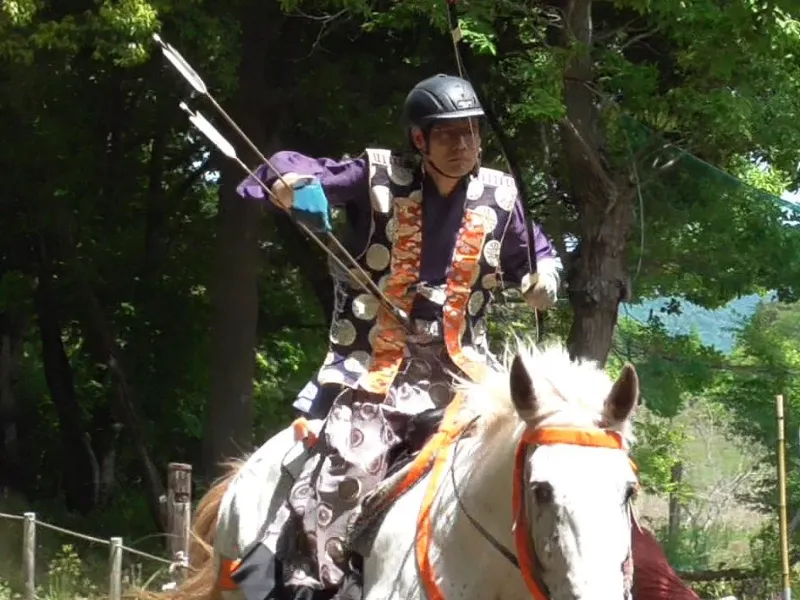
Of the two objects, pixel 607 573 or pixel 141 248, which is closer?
pixel 607 573

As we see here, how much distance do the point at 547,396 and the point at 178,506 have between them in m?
6.03

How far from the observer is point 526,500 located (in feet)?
10.1

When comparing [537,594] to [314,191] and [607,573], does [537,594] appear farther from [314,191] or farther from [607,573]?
[314,191]

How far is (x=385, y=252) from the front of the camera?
4176mm

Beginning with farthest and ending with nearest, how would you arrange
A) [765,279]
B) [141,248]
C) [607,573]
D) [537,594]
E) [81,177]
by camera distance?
[141,248] < [81,177] < [765,279] < [537,594] < [607,573]

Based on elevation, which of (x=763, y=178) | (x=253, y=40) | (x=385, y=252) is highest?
(x=253, y=40)

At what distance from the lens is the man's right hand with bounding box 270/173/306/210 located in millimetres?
3990

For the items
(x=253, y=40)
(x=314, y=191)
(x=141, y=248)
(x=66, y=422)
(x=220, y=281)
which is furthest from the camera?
(x=66, y=422)

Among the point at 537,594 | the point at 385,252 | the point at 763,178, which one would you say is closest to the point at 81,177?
the point at 763,178

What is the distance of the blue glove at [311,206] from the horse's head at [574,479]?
3.06 ft

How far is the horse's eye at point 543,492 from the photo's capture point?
2.95 meters

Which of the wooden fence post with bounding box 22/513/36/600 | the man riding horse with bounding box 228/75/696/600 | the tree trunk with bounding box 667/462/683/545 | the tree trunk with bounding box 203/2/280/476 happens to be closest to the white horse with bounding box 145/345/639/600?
the man riding horse with bounding box 228/75/696/600

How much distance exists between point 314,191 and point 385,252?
0.35m

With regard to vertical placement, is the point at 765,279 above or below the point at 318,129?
below
